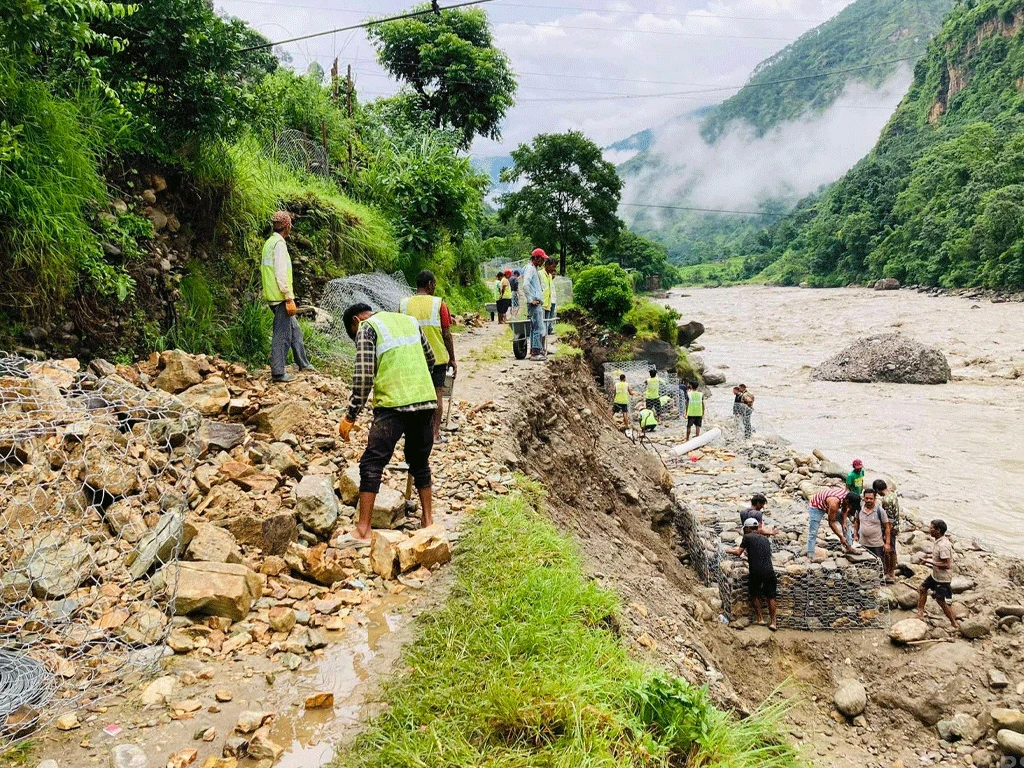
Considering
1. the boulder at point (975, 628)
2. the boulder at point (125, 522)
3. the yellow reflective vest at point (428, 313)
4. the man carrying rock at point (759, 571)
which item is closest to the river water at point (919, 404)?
the boulder at point (975, 628)

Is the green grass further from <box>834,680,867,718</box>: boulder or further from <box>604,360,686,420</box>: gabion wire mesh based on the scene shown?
<box>604,360,686,420</box>: gabion wire mesh

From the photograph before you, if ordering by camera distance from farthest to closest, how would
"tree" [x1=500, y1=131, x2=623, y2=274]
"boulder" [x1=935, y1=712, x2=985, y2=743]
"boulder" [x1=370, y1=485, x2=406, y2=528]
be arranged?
"tree" [x1=500, y1=131, x2=623, y2=274] → "boulder" [x1=935, y1=712, x2=985, y2=743] → "boulder" [x1=370, y1=485, x2=406, y2=528]

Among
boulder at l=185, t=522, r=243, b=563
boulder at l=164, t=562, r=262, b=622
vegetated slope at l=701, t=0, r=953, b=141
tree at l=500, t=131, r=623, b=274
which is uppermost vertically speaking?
vegetated slope at l=701, t=0, r=953, b=141

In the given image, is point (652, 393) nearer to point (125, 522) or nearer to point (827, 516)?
point (827, 516)

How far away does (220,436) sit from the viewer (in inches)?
193

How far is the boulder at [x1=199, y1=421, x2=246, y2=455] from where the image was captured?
4773 millimetres

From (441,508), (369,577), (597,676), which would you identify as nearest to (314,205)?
(441,508)

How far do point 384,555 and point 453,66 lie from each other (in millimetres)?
21894

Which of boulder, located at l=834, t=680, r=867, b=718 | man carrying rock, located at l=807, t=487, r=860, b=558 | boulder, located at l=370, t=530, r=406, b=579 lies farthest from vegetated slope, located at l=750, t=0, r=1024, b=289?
boulder, located at l=370, t=530, r=406, b=579

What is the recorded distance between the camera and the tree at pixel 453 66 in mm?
22125

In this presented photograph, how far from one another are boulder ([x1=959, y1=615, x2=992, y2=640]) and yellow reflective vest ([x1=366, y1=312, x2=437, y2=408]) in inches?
289

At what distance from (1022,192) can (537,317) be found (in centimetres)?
4828

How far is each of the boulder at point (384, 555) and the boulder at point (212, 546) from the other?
815mm

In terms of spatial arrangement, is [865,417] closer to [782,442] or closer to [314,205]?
[782,442]
